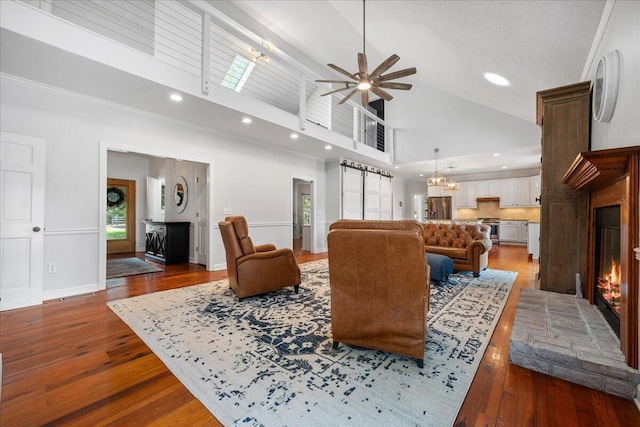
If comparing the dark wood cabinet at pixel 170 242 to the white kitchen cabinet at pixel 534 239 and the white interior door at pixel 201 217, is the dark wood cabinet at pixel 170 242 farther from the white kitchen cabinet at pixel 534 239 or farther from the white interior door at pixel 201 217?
the white kitchen cabinet at pixel 534 239

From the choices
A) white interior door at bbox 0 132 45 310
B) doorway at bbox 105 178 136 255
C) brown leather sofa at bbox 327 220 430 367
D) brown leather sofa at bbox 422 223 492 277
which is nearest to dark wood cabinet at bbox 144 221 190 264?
doorway at bbox 105 178 136 255

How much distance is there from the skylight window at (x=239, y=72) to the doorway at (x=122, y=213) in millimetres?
3908

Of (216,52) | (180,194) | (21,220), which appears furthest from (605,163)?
(216,52)

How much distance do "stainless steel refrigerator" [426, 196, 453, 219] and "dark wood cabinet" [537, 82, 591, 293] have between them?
7.56m

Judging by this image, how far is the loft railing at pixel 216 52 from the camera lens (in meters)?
3.61

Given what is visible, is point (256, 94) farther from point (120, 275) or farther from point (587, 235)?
point (587, 235)

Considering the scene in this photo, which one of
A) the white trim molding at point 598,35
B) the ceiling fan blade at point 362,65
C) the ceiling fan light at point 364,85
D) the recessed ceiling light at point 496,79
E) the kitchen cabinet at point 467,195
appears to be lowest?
the kitchen cabinet at point 467,195

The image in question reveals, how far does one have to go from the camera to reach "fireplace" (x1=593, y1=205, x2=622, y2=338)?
Answer: 6.51ft

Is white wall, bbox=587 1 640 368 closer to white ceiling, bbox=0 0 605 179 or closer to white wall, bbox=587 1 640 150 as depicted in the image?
white wall, bbox=587 1 640 150

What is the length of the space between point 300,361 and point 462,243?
12.8 feet

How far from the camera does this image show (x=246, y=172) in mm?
5547

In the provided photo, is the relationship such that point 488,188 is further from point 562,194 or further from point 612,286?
point 612,286

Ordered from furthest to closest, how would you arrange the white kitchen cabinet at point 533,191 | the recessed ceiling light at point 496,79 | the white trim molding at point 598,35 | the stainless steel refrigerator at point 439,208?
the stainless steel refrigerator at point 439,208 < the white kitchen cabinet at point 533,191 < the recessed ceiling light at point 496,79 < the white trim molding at point 598,35

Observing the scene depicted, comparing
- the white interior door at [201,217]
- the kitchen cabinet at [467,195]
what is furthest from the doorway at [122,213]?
the kitchen cabinet at [467,195]
